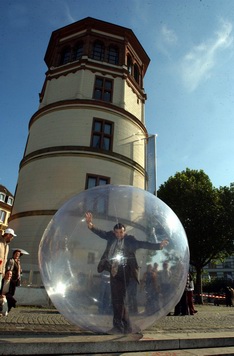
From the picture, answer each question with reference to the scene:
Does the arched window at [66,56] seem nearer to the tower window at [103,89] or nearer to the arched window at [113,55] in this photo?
the arched window at [113,55]

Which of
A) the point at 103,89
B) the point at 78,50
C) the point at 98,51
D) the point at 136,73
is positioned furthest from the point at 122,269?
the point at 136,73

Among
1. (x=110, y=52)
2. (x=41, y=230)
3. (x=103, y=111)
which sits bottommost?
(x=41, y=230)

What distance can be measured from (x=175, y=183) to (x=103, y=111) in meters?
13.2

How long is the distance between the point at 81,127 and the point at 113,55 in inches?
318

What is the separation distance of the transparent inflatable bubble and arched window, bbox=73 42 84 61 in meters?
20.0

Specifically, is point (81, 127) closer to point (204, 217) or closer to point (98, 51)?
point (98, 51)

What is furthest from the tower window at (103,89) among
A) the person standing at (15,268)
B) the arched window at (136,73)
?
the person standing at (15,268)

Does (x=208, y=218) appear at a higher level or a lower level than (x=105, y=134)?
lower

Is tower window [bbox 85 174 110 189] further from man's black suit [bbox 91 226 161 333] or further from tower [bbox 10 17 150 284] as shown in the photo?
man's black suit [bbox 91 226 161 333]

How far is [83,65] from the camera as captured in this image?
20109 mm

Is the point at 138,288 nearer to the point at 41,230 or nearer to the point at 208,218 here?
the point at 41,230

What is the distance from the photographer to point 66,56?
883 inches

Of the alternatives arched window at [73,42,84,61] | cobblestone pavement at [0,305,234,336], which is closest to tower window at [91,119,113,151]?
arched window at [73,42,84,61]

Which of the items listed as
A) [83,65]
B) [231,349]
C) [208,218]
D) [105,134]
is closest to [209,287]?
[208,218]
